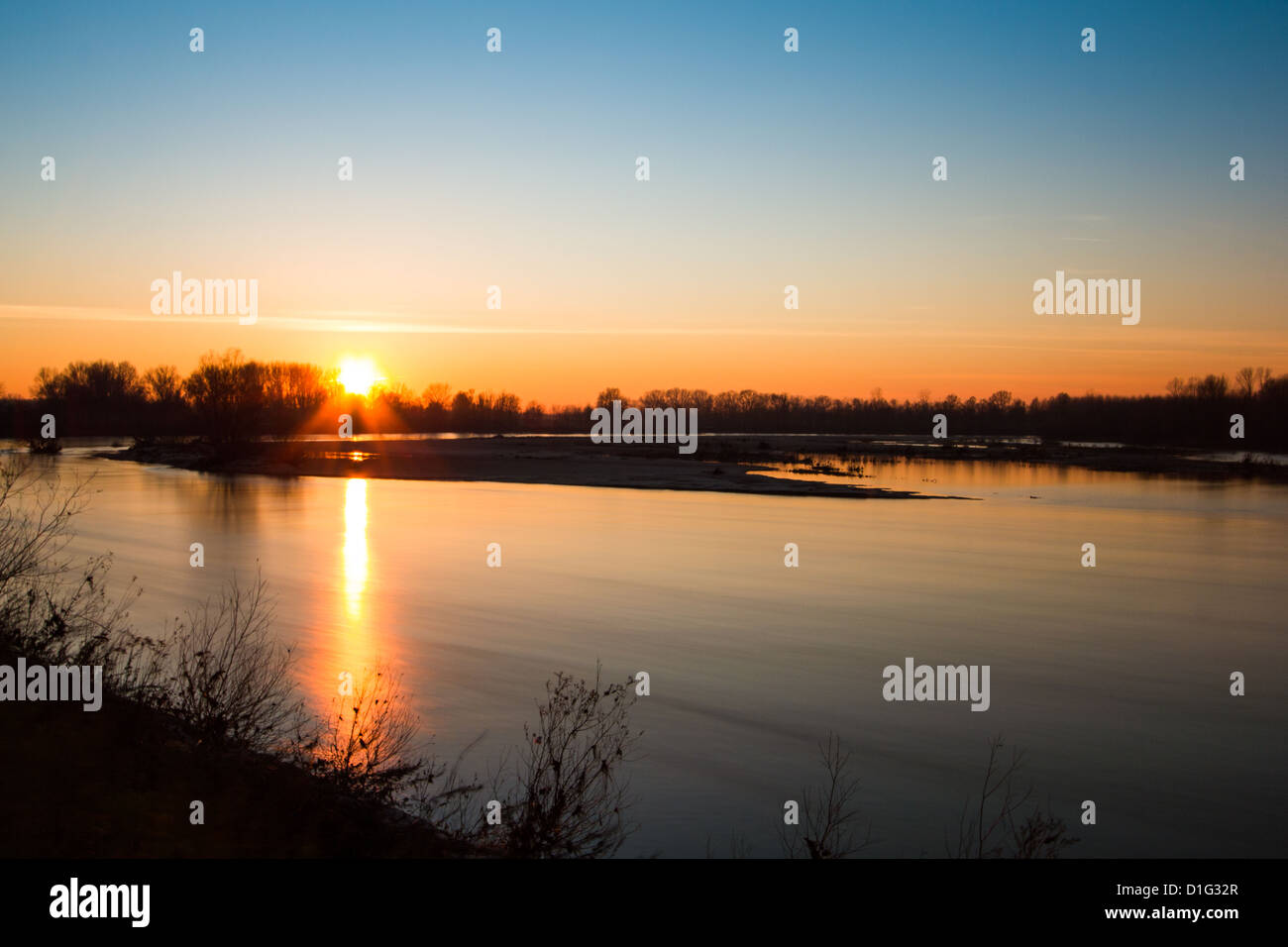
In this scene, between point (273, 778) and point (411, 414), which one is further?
point (411, 414)

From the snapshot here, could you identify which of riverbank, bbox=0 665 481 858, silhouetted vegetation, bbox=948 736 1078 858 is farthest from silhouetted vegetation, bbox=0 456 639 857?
silhouetted vegetation, bbox=948 736 1078 858

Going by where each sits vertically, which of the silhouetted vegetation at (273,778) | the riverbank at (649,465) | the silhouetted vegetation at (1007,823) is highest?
the riverbank at (649,465)

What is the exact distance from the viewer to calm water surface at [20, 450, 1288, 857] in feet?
27.9

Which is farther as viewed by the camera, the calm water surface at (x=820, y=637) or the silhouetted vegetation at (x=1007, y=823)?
the calm water surface at (x=820, y=637)

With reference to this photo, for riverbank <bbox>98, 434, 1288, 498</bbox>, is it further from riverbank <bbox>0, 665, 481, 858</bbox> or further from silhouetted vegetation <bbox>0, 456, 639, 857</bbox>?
riverbank <bbox>0, 665, 481, 858</bbox>

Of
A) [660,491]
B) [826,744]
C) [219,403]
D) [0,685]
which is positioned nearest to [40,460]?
[219,403]

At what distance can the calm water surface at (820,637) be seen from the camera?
8500 millimetres

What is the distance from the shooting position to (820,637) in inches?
563

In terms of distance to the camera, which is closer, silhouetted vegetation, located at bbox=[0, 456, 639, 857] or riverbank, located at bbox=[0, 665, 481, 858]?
riverbank, located at bbox=[0, 665, 481, 858]

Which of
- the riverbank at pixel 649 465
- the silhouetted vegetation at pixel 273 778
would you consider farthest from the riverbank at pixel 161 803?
the riverbank at pixel 649 465

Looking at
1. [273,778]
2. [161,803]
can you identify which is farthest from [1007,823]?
[161,803]

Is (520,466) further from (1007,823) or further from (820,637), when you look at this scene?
(1007,823)

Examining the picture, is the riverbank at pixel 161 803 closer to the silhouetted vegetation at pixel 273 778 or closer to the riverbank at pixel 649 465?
the silhouetted vegetation at pixel 273 778
